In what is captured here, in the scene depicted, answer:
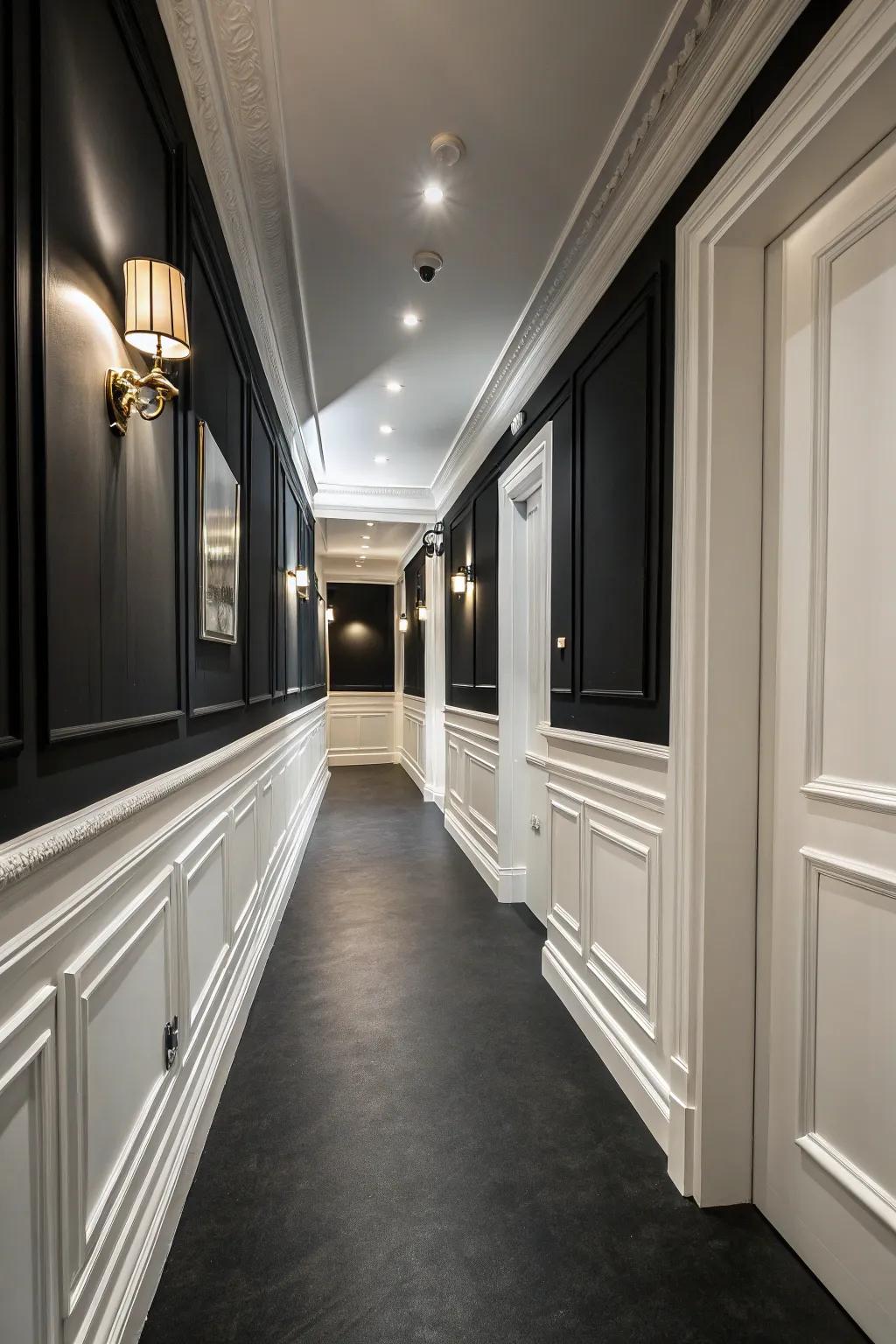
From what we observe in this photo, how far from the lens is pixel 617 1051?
2143 mm

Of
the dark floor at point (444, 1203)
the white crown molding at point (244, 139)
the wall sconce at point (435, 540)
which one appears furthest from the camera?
the wall sconce at point (435, 540)

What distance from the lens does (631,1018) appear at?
2.08 metres

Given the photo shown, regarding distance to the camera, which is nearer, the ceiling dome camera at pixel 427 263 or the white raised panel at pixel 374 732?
the ceiling dome camera at pixel 427 263

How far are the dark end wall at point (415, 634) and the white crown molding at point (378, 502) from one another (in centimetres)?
53

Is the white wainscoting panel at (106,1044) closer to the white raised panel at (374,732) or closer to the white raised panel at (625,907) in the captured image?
the white raised panel at (625,907)

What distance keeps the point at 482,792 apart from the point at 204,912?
2660 mm

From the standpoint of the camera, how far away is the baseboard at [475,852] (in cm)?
403

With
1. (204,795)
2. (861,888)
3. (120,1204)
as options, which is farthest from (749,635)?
Answer: (120,1204)

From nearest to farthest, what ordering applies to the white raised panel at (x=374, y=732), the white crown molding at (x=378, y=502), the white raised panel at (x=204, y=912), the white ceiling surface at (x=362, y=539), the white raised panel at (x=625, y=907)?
→ 1. the white raised panel at (x=204, y=912)
2. the white raised panel at (x=625, y=907)
3. the white crown molding at (x=378, y=502)
4. the white ceiling surface at (x=362, y=539)
5. the white raised panel at (x=374, y=732)

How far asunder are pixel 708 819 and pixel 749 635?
0.49 metres

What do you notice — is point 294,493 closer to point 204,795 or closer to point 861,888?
point 204,795

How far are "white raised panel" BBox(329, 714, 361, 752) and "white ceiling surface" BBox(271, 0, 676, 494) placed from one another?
724cm

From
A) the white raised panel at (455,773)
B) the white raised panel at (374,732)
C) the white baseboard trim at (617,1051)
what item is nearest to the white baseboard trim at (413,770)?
the white raised panel at (374,732)

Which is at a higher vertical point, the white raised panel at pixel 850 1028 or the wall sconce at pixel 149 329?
the wall sconce at pixel 149 329
